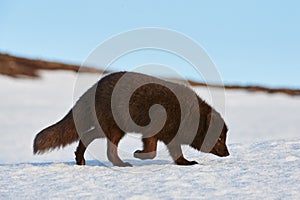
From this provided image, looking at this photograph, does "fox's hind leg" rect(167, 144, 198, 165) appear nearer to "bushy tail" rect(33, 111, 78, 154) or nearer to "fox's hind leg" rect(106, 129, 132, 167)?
"fox's hind leg" rect(106, 129, 132, 167)

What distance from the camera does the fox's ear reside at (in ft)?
24.5

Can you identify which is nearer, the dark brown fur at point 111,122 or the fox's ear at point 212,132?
the dark brown fur at point 111,122

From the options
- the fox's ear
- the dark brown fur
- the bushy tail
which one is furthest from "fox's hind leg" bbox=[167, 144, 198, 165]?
the bushy tail

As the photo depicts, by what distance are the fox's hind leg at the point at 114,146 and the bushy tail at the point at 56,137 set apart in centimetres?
44

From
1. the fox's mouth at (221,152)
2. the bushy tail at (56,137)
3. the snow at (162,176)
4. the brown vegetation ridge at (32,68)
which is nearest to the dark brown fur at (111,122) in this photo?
the bushy tail at (56,137)

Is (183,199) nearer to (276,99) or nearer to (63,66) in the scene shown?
(276,99)

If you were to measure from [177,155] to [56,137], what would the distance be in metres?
1.45

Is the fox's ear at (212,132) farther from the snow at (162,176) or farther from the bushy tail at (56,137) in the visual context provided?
the bushy tail at (56,137)

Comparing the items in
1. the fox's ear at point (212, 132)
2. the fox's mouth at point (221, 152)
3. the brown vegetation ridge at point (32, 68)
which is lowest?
the brown vegetation ridge at point (32, 68)

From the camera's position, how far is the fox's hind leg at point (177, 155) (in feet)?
23.2

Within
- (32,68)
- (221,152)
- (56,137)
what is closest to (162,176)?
(56,137)

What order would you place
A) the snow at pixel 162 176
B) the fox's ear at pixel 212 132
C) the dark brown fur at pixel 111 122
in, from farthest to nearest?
the fox's ear at pixel 212 132 → the dark brown fur at pixel 111 122 → the snow at pixel 162 176

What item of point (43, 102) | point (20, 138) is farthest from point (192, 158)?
point (43, 102)

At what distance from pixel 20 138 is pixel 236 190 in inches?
312
